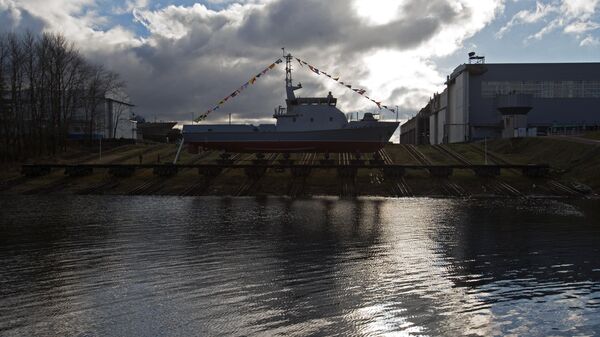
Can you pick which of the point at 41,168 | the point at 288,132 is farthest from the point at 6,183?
the point at 288,132

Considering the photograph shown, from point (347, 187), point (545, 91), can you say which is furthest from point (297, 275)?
point (545, 91)

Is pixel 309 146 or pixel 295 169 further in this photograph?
pixel 309 146

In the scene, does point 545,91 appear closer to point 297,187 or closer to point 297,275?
point 297,187

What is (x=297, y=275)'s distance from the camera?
12477mm

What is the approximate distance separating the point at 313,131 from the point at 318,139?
0.95 metres

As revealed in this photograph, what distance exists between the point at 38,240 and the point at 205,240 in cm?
545

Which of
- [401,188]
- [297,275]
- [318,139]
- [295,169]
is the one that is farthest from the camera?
[318,139]

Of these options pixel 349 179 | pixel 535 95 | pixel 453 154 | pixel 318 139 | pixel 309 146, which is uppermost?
pixel 535 95

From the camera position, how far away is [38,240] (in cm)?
1722

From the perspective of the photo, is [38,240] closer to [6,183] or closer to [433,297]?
[433,297]

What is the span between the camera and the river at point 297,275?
9148 mm

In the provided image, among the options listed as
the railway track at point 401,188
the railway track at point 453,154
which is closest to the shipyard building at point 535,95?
the railway track at point 453,154

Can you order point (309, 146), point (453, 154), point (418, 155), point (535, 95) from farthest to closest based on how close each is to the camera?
point (535, 95) → point (309, 146) → point (453, 154) → point (418, 155)

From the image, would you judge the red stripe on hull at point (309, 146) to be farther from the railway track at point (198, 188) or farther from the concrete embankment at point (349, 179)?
the railway track at point (198, 188)
